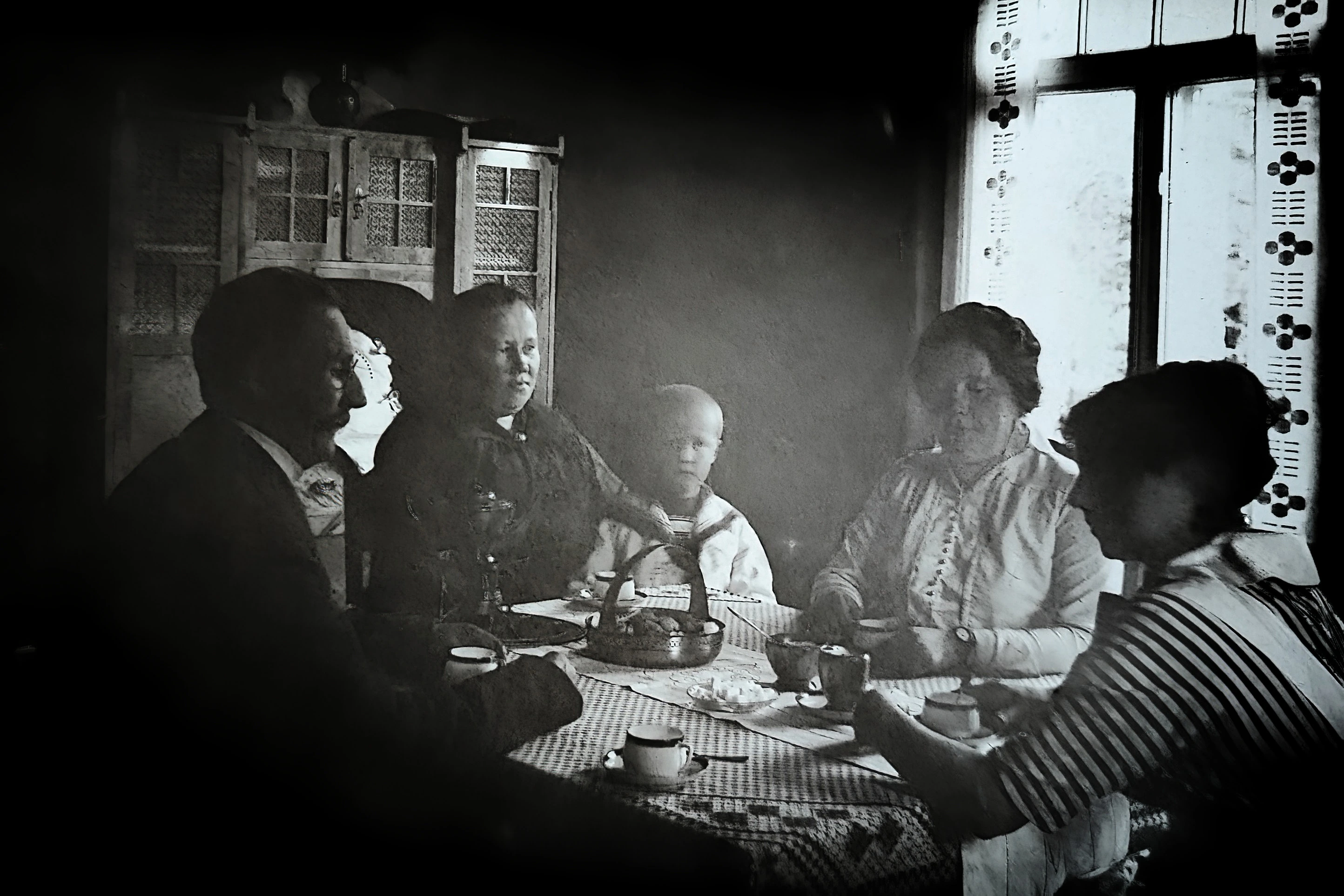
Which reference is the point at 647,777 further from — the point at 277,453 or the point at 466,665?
the point at 277,453

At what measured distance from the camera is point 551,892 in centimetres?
245

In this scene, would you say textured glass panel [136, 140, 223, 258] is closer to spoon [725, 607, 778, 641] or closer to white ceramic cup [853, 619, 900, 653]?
spoon [725, 607, 778, 641]

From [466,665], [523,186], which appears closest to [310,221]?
[523,186]

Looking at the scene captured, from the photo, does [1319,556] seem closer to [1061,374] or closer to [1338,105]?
[1061,374]

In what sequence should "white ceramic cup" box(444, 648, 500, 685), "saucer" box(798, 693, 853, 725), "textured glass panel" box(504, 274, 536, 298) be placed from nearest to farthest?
"saucer" box(798, 693, 853, 725) → "white ceramic cup" box(444, 648, 500, 685) → "textured glass panel" box(504, 274, 536, 298)

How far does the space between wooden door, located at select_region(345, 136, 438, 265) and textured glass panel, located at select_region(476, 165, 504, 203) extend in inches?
3.3

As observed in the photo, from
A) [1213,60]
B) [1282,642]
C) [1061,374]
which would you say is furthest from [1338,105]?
[1282,642]

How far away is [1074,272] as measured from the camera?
Result: 2760mm

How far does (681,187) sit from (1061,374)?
955 millimetres

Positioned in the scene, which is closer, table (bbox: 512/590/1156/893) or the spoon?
table (bbox: 512/590/1156/893)

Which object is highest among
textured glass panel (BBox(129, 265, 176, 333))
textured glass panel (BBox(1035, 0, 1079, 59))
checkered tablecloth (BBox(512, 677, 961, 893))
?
textured glass panel (BBox(1035, 0, 1079, 59))

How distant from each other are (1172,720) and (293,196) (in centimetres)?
200

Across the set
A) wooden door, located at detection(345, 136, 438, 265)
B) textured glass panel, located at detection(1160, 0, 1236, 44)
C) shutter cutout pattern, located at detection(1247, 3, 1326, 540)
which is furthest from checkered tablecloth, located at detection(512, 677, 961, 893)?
textured glass panel, located at detection(1160, 0, 1236, 44)

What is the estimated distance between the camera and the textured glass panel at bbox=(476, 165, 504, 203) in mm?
2482
